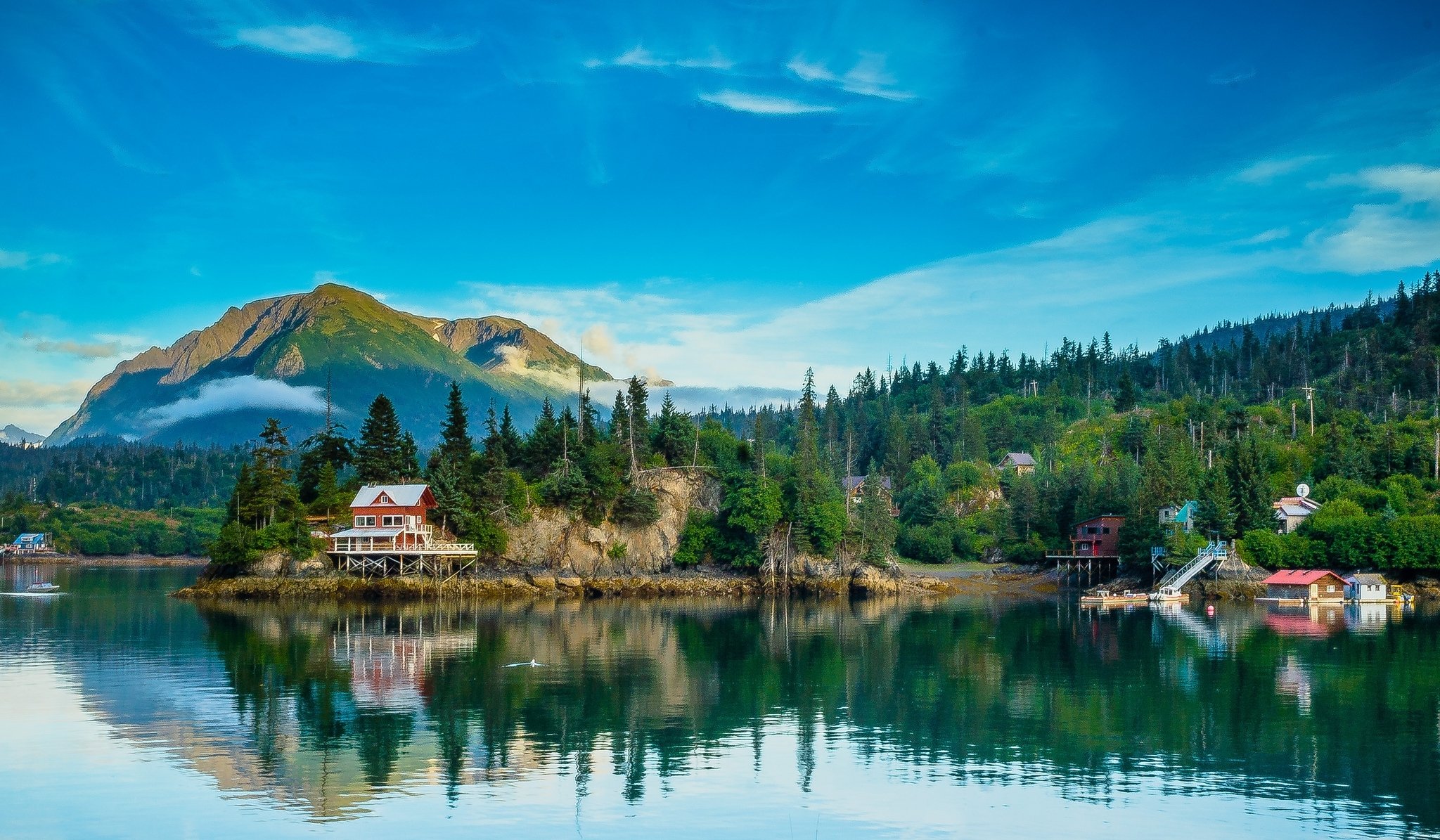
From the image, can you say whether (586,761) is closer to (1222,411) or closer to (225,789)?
(225,789)

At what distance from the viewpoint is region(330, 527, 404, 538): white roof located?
92.6 metres

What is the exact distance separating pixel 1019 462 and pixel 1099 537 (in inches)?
1799

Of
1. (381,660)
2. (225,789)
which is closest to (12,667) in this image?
(381,660)

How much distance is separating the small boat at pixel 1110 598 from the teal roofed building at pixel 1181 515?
791 centimetres

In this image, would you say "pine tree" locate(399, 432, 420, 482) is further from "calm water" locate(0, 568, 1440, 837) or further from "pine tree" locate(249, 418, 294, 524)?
"calm water" locate(0, 568, 1440, 837)

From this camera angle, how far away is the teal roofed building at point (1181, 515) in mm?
100012

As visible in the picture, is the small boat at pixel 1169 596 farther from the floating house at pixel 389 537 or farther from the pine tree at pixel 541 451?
the floating house at pixel 389 537

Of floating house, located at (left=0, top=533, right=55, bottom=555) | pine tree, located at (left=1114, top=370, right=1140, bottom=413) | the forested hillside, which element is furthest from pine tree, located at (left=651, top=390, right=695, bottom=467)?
floating house, located at (left=0, top=533, right=55, bottom=555)

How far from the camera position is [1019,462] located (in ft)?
516

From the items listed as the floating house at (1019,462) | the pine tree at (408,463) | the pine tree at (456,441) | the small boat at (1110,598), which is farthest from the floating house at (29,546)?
the small boat at (1110,598)

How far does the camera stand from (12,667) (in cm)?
4884

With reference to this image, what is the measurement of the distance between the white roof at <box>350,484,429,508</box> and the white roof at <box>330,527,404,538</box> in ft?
6.71

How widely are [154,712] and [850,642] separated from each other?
34490mm

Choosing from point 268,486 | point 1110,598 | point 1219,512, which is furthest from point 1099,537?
point 268,486
